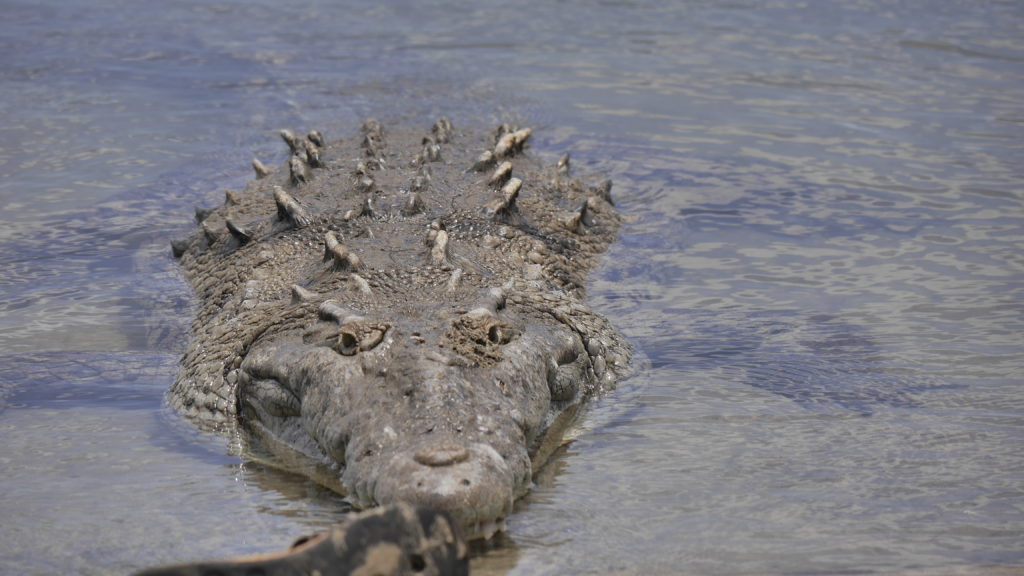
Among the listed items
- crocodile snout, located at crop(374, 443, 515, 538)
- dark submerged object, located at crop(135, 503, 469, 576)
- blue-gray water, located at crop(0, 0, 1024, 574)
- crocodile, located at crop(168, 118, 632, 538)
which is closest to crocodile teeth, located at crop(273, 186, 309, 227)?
crocodile, located at crop(168, 118, 632, 538)

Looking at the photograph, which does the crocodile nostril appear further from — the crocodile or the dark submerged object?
the dark submerged object

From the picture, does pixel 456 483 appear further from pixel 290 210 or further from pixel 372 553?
pixel 290 210

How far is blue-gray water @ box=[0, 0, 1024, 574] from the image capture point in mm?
4125

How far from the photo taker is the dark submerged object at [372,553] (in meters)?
2.75

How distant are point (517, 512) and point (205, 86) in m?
9.00

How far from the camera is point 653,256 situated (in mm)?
7742

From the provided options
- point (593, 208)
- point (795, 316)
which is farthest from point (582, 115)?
point (795, 316)

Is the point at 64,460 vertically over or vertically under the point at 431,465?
under

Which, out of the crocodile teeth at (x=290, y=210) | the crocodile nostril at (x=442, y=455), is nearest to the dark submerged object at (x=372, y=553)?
the crocodile nostril at (x=442, y=455)

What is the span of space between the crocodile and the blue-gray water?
0.74 feet

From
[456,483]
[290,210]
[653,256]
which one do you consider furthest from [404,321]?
[653,256]

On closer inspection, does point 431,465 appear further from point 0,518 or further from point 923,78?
point 923,78

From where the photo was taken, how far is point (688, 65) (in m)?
12.8

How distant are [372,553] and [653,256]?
507 centimetres
